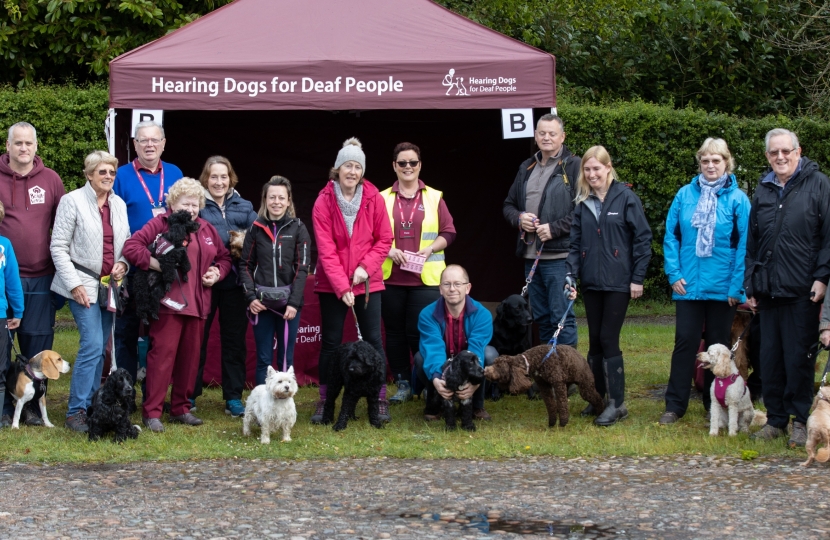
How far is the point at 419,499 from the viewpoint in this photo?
4.75 metres

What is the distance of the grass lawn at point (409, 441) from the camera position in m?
5.68

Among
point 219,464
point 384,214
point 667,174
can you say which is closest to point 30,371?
point 219,464

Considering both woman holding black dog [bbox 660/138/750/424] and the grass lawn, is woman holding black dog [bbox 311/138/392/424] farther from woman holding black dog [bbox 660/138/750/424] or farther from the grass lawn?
woman holding black dog [bbox 660/138/750/424]

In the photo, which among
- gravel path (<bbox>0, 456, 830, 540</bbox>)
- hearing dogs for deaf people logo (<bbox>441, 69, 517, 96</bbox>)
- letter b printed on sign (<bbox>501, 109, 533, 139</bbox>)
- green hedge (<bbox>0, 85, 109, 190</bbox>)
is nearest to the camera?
gravel path (<bbox>0, 456, 830, 540</bbox>)

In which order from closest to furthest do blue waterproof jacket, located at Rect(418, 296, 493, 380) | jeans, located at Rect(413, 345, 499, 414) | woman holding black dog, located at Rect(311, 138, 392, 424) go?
1. blue waterproof jacket, located at Rect(418, 296, 493, 380)
2. woman holding black dog, located at Rect(311, 138, 392, 424)
3. jeans, located at Rect(413, 345, 499, 414)

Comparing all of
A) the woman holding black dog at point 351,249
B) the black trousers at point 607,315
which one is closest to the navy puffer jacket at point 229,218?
the woman holding black dog at point 351,249

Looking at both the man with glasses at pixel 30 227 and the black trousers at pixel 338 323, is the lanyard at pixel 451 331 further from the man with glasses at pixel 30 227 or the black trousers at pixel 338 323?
the man with glasses at pixel 30 227

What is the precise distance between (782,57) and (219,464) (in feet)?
44.6

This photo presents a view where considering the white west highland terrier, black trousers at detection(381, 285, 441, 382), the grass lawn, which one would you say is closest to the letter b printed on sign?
black trousers at detection(381, 285, 441, 382)

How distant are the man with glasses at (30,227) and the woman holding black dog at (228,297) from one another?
1044mm

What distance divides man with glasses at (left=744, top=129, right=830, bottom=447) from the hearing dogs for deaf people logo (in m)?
2.22

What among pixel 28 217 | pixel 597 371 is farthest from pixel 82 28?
pixel 597 371

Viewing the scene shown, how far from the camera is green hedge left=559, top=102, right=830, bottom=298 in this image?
476 inches

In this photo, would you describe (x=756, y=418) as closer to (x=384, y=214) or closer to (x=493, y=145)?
(x=384, y=214)
